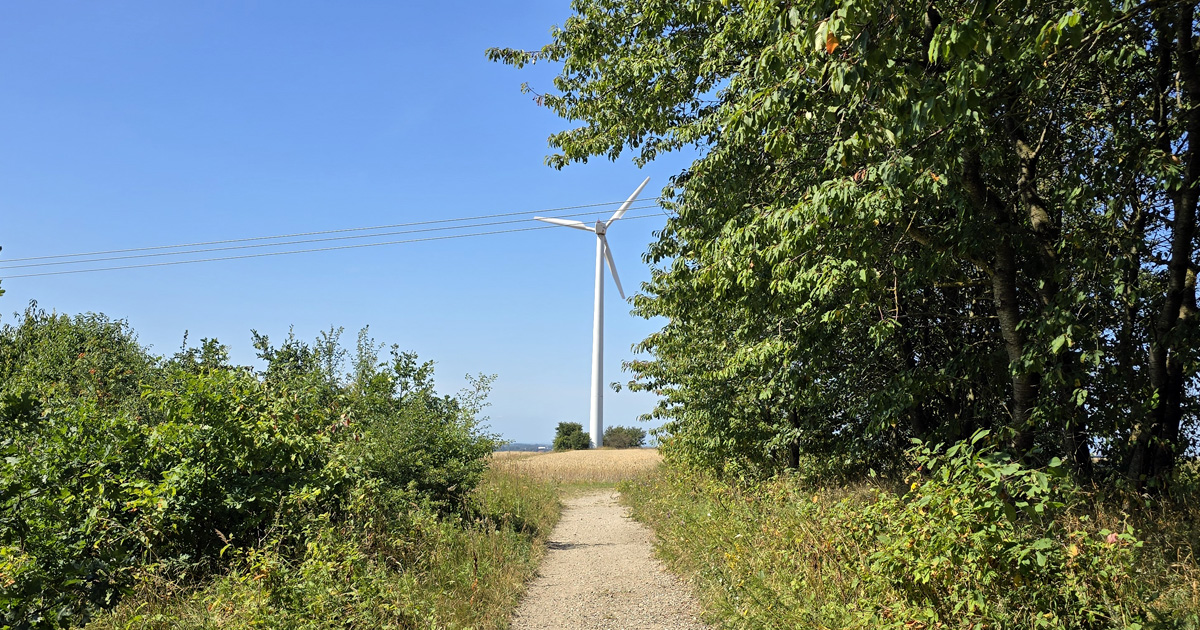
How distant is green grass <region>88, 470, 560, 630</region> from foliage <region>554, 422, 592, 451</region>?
195 ft

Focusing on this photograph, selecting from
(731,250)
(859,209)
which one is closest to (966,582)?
(859,209)

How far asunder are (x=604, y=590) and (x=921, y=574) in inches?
189

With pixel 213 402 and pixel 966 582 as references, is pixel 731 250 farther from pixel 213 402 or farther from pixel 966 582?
pixel 213 402

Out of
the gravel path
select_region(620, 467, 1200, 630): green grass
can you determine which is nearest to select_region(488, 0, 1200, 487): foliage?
select_region(620, 467, 1200, 630): green grass

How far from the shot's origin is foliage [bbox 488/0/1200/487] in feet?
20.2

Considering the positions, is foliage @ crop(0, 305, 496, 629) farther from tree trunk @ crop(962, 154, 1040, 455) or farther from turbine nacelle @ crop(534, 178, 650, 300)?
turbine nacelle @ crop(534, 178, 650, 300)

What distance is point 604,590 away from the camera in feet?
29.2

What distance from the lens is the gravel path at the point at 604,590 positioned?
7.55 m

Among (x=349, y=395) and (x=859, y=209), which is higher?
(x=859, y=209)

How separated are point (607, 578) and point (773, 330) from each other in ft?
13.7

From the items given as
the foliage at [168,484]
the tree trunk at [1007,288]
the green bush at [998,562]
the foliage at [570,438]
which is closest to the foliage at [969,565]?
the green bush at [998,562]

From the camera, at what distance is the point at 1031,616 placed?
4.78 metres

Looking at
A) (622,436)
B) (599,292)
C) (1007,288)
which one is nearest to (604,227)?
(599,292)

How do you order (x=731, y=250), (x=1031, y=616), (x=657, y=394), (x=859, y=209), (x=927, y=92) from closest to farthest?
(x=1031, y=616), (x=927, y=92), (x=859, y=209), (x=731, y=250), (x=657, y=394)
